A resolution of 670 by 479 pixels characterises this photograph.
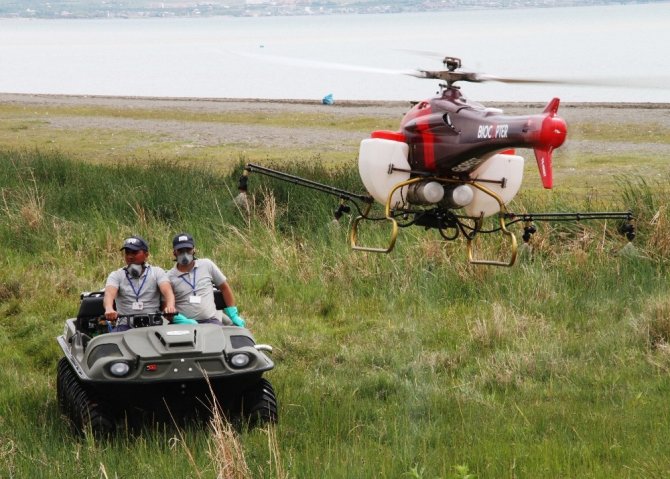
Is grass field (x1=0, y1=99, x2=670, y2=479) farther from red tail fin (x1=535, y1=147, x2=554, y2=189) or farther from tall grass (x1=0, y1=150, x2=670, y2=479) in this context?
red tail fin (x1=535, y1=147, x2=554, y2=189)

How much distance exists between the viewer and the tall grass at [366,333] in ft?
31.5

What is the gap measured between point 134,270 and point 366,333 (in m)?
3.74

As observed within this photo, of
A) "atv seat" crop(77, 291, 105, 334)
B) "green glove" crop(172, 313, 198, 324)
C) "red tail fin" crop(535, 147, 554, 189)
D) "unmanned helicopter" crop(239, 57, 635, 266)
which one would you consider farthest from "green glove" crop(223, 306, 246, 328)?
"red tail fin" crop(535, 147, 554, 189)

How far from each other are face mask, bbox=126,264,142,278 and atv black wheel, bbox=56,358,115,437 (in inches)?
40.5

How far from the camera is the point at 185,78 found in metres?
70.9

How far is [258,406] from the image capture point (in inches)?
411

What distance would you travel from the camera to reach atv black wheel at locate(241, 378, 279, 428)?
10421 mm

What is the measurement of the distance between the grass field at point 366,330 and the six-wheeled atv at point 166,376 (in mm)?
247

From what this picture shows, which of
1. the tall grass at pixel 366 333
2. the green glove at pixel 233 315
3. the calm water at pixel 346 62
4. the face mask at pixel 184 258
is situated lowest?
the calm water at pixel 346 62

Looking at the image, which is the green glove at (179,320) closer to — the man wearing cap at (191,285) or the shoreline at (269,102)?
the man wearing cap at (191,285)

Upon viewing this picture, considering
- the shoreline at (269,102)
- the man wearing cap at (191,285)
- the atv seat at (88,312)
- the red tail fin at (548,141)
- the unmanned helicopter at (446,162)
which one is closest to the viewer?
the red tail fin at (548,141)

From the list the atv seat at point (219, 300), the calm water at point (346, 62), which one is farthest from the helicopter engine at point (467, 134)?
the calm water at point (346, 62)

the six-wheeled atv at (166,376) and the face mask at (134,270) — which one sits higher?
the face mask at (134,270)

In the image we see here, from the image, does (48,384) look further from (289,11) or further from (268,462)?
(289,11)
